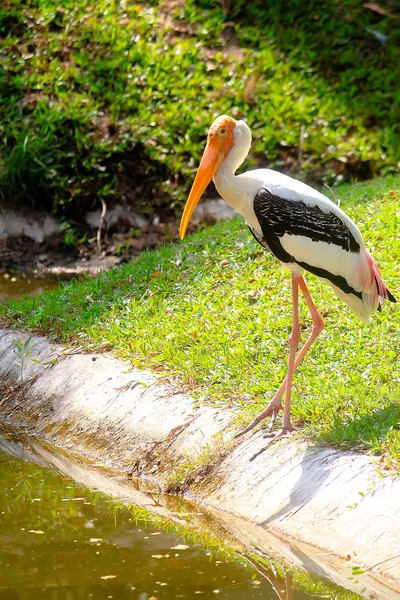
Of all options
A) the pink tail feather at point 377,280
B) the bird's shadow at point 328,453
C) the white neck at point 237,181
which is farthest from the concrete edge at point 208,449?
the white neck at point 237,181

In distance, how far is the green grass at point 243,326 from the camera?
4555mm

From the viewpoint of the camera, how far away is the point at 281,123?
9195 millimetres

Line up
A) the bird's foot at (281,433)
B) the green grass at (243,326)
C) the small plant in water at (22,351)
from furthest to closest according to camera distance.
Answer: the small plant in water at (22,351), the green grass at (243,326), the bird's foot at (281,433)

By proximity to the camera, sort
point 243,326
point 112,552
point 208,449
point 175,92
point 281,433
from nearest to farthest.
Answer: point 112,552 < point 281,433 < point 208,449 < point 243,326 < point 175,92

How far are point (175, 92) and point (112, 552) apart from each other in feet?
21.0

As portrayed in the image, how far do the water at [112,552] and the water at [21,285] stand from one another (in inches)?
127

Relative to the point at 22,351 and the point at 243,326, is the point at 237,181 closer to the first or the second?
the point at 243,326

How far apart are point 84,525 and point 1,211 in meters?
5.41

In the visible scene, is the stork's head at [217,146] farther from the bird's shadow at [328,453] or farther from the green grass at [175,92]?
the green grass at [175,92]

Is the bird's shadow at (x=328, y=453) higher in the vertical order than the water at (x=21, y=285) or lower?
higher

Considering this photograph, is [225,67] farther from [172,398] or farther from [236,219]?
[172,398]

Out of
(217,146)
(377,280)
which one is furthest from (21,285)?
(377,280)

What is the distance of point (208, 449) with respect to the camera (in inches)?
177

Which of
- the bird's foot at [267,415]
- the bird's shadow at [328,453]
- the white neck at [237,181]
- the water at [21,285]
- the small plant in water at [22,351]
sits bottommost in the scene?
the water at [21,285]
